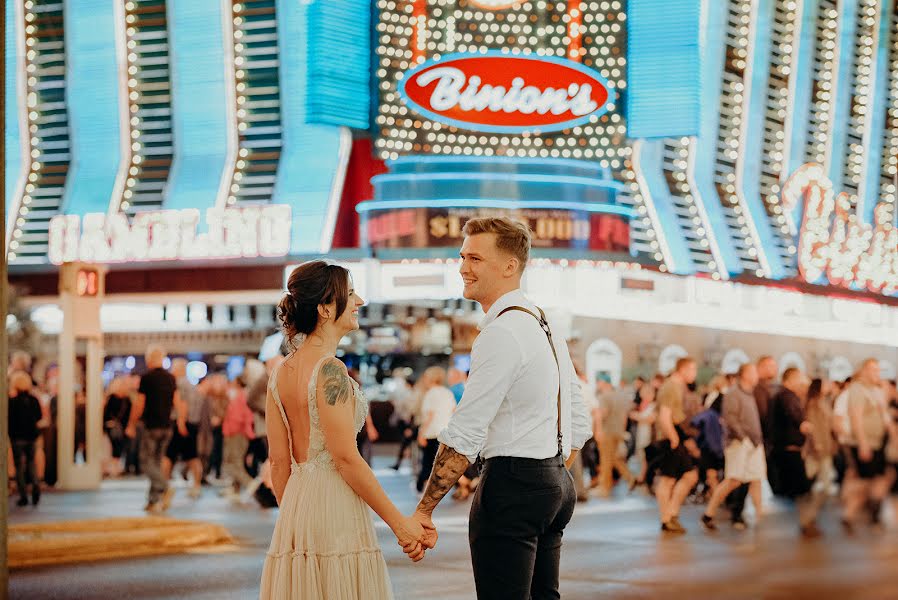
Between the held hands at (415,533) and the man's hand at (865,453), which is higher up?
the held hands at (415,533)

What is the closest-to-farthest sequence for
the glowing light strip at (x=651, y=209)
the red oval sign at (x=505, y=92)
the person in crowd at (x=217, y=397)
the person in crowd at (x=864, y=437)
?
the person in crowd at (x=864, y=437), the person in crowd at (x=217, y=397), the red oval sign at (x=505, y=92), the glowing light strip at (x=651, y=209)

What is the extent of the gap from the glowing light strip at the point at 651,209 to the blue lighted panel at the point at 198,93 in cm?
936

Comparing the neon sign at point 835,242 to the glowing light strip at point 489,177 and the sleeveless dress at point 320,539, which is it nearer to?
the glowing light strip at point 489,177

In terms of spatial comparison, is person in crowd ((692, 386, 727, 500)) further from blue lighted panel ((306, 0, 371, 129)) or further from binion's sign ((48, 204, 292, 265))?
blue lighted panel ((306, 0, 371, 129))

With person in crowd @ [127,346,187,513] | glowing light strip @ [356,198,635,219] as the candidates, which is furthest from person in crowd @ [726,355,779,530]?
glowing light strip @ [356,198,635,219]

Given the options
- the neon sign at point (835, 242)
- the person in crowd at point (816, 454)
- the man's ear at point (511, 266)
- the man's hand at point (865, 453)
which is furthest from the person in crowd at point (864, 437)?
the neon sign at point (835, 242)

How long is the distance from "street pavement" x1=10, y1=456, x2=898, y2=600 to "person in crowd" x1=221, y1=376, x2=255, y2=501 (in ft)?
9.32

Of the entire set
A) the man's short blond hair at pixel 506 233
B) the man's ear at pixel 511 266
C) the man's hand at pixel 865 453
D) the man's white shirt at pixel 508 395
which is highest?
the man's short blond hair at pixel 506 233

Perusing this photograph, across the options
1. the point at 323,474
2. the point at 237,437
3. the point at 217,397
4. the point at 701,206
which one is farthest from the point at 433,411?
the point at 701,206

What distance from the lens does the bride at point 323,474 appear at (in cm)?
453

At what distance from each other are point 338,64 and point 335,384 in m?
25.1

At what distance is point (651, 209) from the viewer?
102 feet

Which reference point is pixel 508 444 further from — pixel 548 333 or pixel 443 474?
pixel 548 333

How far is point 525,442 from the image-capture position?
4.42 m
